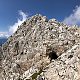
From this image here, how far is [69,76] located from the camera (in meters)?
39.4

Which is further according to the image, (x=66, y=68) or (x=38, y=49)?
(x=38, y=49)

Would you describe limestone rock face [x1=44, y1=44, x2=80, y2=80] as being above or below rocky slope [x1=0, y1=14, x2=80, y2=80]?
below

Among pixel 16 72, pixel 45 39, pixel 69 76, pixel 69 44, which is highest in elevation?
pixel 45 39

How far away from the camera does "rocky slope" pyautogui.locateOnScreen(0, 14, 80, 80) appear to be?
4889 centimetres

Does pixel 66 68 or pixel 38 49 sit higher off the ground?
pixel 38 49

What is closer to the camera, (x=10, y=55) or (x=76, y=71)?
(x=76, y=71)

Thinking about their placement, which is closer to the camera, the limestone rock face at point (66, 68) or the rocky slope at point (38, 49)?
the limestone rock face at point (66, 68)

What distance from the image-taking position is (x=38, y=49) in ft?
222

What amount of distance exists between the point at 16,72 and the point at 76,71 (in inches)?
1341

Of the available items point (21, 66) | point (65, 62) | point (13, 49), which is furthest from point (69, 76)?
point (13, 49)

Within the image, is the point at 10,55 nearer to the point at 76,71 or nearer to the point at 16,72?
the point at 16,72

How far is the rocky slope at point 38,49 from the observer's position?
160 feet

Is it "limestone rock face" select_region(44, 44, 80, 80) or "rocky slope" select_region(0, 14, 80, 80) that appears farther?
"rocky slope" select_region(0, 14, 80, 80)

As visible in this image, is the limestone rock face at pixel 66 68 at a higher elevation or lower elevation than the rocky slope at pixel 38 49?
lower
